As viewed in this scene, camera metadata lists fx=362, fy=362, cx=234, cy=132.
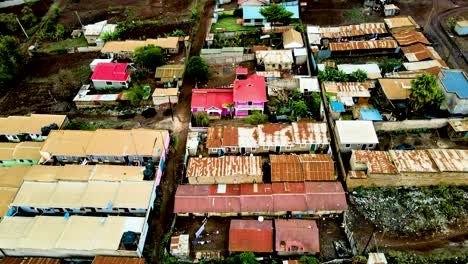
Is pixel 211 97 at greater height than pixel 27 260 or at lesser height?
greater

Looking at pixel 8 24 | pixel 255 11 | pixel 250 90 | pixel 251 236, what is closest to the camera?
pixel 251 236

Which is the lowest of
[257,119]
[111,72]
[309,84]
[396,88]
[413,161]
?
[413,161]

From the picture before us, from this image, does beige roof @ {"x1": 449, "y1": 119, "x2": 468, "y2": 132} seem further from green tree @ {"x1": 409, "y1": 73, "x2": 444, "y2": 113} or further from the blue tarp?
the blue tarp

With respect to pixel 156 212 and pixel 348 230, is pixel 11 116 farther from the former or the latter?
pixel 348 230

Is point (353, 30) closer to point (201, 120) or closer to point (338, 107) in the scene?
point (338, 107)

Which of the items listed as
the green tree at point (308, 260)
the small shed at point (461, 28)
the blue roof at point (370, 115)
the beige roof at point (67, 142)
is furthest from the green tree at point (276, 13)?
the green tree at point (308, 260)

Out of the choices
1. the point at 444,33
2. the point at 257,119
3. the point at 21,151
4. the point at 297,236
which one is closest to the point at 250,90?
the point at 257,119
